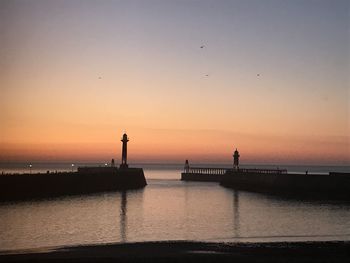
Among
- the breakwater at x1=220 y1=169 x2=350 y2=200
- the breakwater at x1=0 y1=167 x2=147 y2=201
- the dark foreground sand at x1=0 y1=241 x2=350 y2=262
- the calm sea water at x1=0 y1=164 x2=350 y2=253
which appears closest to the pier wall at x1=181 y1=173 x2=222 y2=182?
the breakwater at x1=0 y1=167 x2=147 y2=201

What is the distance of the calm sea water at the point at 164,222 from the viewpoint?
85.9ft

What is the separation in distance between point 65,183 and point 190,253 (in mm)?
38632

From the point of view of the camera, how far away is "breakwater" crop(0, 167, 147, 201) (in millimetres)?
46031

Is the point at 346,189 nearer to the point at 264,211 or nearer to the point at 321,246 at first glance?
the point at 264,211

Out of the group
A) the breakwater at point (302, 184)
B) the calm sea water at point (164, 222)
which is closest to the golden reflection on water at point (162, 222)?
the calm sea water at point (164, 222)

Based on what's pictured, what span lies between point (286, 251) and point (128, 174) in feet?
176

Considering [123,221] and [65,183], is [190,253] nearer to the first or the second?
[123,221]

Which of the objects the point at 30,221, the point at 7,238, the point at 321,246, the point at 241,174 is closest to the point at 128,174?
the point at 241,174

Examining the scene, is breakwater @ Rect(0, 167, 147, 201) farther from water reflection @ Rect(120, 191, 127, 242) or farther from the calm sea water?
water reflection @ Rect(120, 191, 127, 242)

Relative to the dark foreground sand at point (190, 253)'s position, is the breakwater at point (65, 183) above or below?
above

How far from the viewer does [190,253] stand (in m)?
19.2

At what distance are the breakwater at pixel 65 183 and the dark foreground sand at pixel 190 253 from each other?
1048 inches

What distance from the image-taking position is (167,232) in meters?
28.5

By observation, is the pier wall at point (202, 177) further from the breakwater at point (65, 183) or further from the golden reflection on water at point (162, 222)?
the golden reflection on water at point (162, 222)
